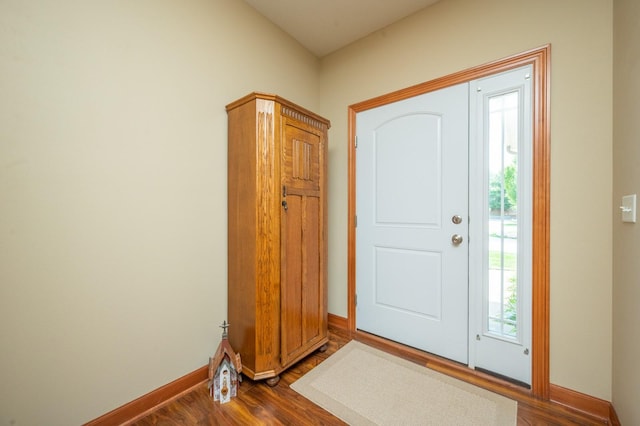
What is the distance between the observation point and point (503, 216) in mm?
1692

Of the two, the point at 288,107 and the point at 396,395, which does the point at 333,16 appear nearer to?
the point at 288,107

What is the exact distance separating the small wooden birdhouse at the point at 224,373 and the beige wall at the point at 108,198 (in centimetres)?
18

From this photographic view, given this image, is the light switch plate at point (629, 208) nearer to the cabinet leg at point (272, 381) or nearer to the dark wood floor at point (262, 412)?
the dark wood floor at point (262, 412)

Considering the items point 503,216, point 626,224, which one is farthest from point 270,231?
point 626,224

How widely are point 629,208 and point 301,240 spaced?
1659 mm

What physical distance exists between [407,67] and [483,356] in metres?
2.22

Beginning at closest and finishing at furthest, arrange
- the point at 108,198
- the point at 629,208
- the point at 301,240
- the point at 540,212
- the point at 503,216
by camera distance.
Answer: the point at 629,208
the point at 108,198
the point at 540,212
the point at 503,216
the point at 301,240

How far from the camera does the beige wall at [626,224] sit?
106 centimetres

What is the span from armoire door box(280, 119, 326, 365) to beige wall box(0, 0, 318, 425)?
464mm

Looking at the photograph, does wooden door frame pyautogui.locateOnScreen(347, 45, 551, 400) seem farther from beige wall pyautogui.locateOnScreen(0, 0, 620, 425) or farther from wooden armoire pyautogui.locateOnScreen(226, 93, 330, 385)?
wooden armoire pyautogui.locateOnScreen(226, 93, 330, 385)

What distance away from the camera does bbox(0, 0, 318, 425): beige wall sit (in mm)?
1069

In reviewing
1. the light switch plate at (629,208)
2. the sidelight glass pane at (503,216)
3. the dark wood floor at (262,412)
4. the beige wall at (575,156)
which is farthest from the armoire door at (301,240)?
the light switch plate at (629,208)

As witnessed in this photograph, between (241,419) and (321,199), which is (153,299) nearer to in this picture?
(241,419)

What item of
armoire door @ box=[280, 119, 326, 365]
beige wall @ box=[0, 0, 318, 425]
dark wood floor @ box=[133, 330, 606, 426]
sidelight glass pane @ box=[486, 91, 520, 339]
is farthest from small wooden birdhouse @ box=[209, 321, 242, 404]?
sidelight glass pane @ box=[486, 91, 520, 339]
